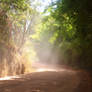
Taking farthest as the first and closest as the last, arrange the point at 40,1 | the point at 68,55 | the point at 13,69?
1. the point at 68,55
2. the point at 13,69
3. the point at 40,1

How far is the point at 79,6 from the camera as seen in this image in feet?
26.8

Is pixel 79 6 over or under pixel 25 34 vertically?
over

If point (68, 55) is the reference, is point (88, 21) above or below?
above

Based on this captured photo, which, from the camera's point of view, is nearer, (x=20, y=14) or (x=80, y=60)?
(x=20, y=14)

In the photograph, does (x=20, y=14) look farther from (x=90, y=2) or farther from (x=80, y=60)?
(x=80, y=60)

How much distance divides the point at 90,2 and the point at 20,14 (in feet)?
14.7

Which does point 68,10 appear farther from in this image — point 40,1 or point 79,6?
point 40,1

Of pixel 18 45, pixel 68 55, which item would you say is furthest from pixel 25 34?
pixel 68 55

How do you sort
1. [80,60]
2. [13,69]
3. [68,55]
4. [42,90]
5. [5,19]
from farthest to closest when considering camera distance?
[68,55], [80,60], [13,69], [5,19], [42,90]

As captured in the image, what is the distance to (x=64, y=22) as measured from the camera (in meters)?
11.8

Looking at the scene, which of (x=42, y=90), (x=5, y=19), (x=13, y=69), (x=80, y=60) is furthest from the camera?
(x=80, y=60)

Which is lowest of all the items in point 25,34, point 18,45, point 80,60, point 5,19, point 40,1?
point 80,60

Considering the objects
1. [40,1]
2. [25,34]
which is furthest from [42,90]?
[40,1]

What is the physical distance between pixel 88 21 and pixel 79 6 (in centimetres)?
100
